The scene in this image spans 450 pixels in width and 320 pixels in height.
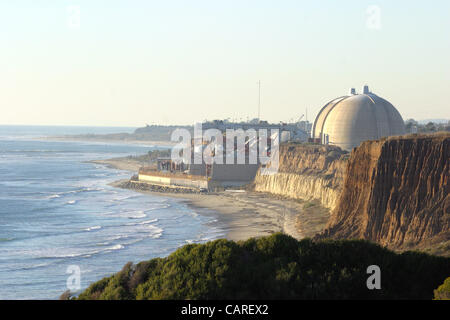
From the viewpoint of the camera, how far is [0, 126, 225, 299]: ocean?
145 feet

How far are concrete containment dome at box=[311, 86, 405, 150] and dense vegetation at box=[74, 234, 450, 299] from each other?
8750 centimetres

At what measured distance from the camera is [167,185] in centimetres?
11075

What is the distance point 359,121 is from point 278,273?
91.7m

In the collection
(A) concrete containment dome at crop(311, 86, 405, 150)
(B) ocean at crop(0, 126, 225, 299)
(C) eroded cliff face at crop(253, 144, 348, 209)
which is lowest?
(B) ocean at crop(0, 126, 225, 299)

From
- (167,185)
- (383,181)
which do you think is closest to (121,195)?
(167,185)

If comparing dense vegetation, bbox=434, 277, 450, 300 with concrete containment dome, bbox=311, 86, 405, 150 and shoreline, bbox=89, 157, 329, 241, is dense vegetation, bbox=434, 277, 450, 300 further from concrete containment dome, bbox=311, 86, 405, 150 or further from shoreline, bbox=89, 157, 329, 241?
concrete containment dome, bbox=311, 86, 405, 150

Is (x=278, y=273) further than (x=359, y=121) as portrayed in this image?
No

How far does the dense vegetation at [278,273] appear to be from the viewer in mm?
22641

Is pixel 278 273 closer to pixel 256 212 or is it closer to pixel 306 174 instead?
pixel 256 212

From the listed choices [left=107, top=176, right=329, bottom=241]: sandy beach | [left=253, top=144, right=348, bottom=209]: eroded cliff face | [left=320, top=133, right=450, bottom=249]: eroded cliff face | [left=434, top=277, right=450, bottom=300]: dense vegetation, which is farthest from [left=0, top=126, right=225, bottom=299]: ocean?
[left=434, top=277, right=450, bottom=300]: dense vegetation

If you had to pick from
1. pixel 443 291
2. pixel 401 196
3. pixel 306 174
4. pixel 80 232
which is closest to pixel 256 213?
pixel 306 174

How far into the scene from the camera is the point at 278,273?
2327 cm

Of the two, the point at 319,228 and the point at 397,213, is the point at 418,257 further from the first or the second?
the point at 319,228
